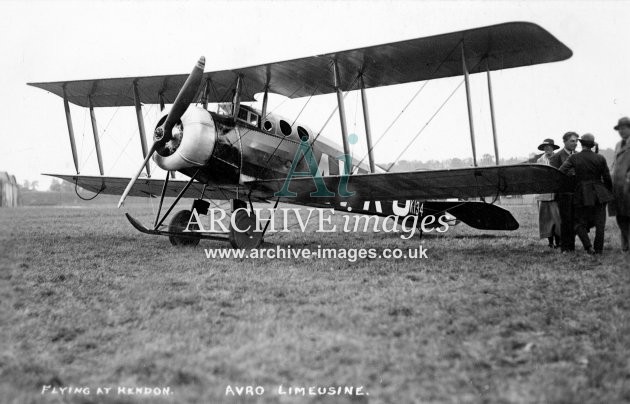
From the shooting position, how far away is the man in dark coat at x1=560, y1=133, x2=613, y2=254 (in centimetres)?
638

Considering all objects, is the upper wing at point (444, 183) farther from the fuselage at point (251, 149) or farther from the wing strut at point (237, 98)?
the wing strut at point (237, 98)

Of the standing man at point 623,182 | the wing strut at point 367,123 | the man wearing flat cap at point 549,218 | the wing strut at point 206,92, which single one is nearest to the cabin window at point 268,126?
the wing strut at point 206,92

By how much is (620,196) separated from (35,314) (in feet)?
23.5

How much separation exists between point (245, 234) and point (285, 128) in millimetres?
2492

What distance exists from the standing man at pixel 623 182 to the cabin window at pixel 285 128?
213 inches

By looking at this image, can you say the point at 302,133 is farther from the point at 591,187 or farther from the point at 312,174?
the point at 591,187

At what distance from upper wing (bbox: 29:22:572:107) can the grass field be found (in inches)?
124

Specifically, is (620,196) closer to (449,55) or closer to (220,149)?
(449,55)

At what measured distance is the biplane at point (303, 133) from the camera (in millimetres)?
6559

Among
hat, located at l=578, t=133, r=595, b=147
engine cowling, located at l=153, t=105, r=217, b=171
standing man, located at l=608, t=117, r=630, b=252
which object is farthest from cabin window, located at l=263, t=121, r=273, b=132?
standing man, located at l=608, t=117, r=630, b=252

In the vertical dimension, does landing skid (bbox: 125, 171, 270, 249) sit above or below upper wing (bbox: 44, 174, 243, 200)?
below

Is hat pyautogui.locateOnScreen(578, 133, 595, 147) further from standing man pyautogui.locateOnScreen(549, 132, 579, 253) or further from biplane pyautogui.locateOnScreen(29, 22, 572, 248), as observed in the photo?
biplane pyautogui.locateOnScreen(29, 22, 572, 248)

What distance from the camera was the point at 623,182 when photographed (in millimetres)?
6281

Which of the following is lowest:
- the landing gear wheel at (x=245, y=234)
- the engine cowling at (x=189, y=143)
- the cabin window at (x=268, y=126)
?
the landing gear wheel at (x=245, y=234)
